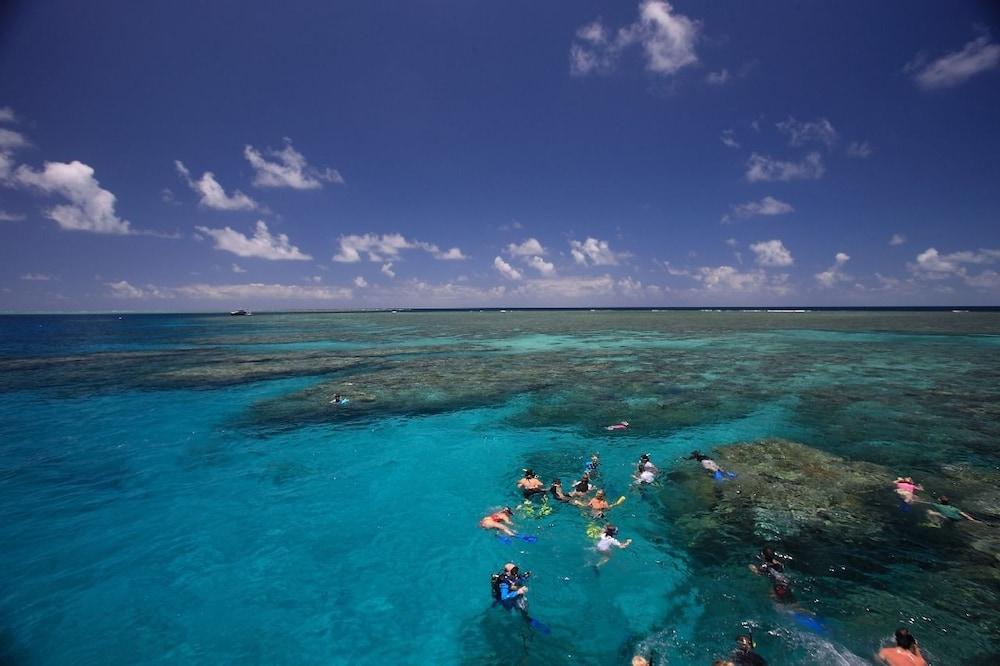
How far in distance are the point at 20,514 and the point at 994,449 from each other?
46530 millimetres

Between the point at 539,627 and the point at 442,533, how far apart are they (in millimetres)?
6201

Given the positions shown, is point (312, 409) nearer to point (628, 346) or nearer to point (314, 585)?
point (314, 585)

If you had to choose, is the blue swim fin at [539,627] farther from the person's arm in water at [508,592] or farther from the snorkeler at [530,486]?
the snorkeler at [530,486]

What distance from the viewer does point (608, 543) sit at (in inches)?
611

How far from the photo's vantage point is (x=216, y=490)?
2062 centimetres

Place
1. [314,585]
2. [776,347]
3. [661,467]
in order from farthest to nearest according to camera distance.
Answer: [776,347] → [661,467] → [314,585]

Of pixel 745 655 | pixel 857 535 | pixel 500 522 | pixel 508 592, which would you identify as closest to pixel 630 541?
pixel 500 522

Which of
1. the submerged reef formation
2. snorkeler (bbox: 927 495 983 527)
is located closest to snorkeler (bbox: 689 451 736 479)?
the submerged reef formation

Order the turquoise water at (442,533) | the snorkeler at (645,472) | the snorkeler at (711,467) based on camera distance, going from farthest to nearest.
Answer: the snorkeler at (711,467)
the snorkeler at (645,472)
the turquoise water at (442,533)

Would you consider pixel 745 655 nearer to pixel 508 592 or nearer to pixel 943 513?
pixel 508 592

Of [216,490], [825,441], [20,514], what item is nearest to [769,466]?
[825,441]

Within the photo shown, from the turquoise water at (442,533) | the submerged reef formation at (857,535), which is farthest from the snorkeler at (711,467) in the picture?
Answer: the turquoise water at (442,533)

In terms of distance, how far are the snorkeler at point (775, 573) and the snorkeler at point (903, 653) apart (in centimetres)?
216

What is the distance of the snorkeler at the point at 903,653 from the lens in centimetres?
994
